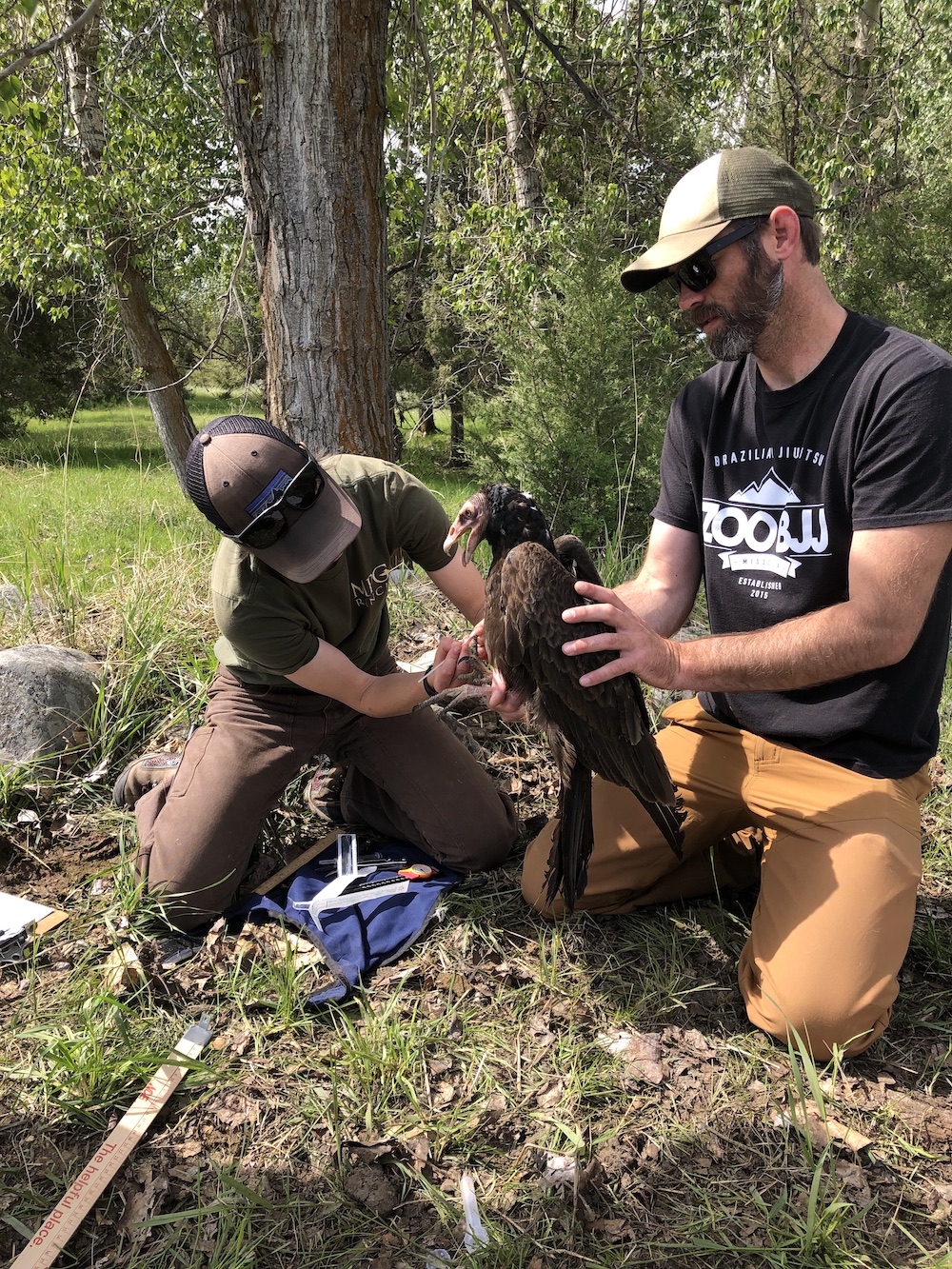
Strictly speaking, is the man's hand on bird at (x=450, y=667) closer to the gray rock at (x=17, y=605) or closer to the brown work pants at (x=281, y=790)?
the brown work pants at (x=281, y=790)

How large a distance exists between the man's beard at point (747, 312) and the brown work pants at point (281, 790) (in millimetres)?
1774

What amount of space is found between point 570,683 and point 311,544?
0.95 meters

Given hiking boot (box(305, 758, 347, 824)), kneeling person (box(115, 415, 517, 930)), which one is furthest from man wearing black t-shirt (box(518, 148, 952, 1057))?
hiking boot (box(305, 758, 347, 824))

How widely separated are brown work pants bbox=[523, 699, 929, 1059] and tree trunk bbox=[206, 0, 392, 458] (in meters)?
2.33

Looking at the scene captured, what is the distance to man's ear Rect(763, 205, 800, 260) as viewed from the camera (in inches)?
90.4

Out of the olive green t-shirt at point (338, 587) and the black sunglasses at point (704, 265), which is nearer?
the black sunglasses at point (704, 265)

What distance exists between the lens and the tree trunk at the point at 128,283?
7.12m

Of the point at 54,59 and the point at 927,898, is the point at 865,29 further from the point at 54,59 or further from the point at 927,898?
the point at 927,898

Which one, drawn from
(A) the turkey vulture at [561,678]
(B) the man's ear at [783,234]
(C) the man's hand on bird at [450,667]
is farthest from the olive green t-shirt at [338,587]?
(B) the man's ear at [783,234]

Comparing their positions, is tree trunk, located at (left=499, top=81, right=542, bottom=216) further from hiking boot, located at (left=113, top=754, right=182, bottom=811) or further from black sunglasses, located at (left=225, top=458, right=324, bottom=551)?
hiking boot, located at (left=113, top=754, right=182, bottom=811)

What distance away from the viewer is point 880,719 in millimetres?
2412

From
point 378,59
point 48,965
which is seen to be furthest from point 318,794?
point 378,59

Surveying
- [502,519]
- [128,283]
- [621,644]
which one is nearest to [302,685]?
[502,519]

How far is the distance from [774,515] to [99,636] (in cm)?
341
